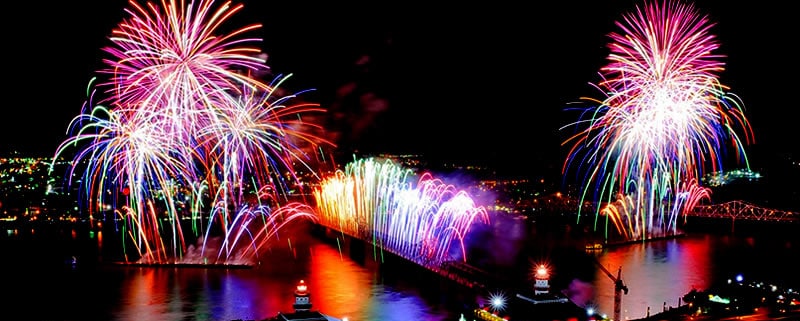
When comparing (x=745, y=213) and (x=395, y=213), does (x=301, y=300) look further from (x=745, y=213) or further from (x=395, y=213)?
(x=745, y=213)

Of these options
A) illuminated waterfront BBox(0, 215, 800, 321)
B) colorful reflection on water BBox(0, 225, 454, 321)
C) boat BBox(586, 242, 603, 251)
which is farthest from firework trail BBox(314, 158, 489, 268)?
boat BBox(586, 242, 603, 251)

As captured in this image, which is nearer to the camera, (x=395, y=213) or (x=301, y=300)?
(x=301, y=300)

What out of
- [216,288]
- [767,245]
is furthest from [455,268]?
[767,245]

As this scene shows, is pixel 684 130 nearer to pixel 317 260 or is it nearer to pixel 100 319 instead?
pixel 317 260

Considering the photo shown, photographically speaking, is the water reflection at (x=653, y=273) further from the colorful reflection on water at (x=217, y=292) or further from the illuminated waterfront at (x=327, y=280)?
the colorful reflection on water at (x=217, y=292)

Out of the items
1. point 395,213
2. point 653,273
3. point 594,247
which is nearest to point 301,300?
point 653,273

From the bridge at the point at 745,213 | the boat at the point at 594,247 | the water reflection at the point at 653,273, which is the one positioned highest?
the bridge at the point at 745,213

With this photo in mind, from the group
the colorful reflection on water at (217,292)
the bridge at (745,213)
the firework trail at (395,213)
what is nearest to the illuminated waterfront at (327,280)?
the colorful reflection on water at (217,292)

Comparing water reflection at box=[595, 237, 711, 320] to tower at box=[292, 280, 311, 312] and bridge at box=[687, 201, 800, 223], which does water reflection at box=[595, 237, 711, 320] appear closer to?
tower at box=[292, 280, 311, 312]
